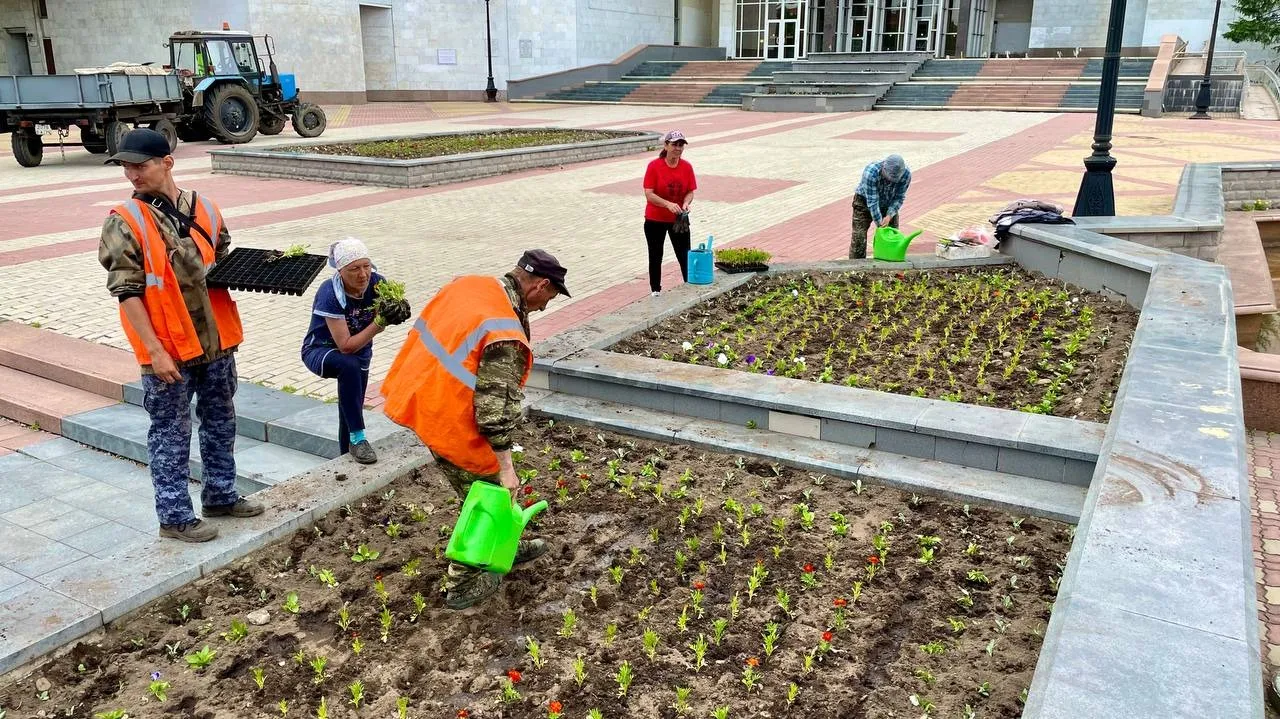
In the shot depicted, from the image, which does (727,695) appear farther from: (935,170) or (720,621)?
(935,170)

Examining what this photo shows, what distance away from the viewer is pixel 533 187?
50.9 ft

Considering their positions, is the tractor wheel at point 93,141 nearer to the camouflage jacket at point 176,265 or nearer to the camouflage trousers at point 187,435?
the camouflage trousers at point 187,435

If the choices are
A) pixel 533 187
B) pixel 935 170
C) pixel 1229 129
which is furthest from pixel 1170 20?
Answer: pixel 533 187

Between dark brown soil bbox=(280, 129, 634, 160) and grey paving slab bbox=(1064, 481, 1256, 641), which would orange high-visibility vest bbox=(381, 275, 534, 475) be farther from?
dark brown soil bbox=(280, 129, 634, 160)

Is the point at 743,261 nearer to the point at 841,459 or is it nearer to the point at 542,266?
the point at 841,459

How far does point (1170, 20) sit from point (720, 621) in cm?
4292

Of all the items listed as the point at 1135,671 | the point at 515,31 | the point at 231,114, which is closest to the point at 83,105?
the point at 231,114

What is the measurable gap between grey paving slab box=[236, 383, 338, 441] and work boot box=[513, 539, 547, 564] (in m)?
2.00

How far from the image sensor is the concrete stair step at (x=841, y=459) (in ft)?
14.2

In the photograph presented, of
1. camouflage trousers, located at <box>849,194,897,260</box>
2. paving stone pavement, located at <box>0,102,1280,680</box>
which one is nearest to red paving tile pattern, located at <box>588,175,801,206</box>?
paving stone pavement, located at <box>0,102,1280,680</box>

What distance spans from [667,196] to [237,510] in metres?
4.75

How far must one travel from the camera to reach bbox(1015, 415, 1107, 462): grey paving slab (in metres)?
4.43

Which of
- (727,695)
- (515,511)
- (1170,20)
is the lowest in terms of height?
(727,695)

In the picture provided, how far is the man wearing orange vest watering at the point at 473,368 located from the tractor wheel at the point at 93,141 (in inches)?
727
